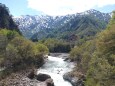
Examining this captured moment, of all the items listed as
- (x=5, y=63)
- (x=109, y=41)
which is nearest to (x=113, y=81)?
(x=109, y=41)

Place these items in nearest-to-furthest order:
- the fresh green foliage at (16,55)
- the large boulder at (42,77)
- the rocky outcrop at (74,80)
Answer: the rocky outcrop at (74,80) → the large boulder at (42,77) → the fresh green foliage at (16,55)

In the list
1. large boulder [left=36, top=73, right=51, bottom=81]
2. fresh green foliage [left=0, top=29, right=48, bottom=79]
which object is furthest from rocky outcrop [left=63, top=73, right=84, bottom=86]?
fresh green foliage [left=0, top=29, right=48, bottom=79]

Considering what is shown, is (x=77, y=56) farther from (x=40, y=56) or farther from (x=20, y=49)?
(x=20, y=49)

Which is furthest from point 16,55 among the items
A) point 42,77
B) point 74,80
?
point 74,80

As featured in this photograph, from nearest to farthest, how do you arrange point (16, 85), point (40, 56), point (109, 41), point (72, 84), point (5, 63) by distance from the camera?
1. point (109, 41)
2. point (16, 85)
3. point (72, 84)
4. point (5, 63)
5. point (40, 56)

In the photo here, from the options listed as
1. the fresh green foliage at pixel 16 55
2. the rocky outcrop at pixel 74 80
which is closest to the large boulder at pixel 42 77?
the rocky outcrop at pixel 74 80

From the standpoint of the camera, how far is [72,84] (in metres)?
84.9

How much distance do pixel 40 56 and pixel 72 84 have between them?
58.1 meters

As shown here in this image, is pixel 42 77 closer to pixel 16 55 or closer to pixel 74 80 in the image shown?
pixel 74 80

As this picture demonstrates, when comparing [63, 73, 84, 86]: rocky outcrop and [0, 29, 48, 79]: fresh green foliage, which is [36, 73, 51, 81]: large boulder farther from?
[0, 29, 48, 79]: fresh green foliage

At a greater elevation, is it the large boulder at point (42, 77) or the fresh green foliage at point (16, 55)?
the fresh green foliage at point (16, 55)

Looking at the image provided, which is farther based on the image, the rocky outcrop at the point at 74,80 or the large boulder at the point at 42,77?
the large boulder at the point at 42,77

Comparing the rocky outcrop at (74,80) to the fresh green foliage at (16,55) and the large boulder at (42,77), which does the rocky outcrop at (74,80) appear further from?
the fresh green foliage at (16,55)

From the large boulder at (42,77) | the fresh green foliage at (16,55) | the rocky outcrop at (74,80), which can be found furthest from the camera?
the fresh green foliage at (16,55)
